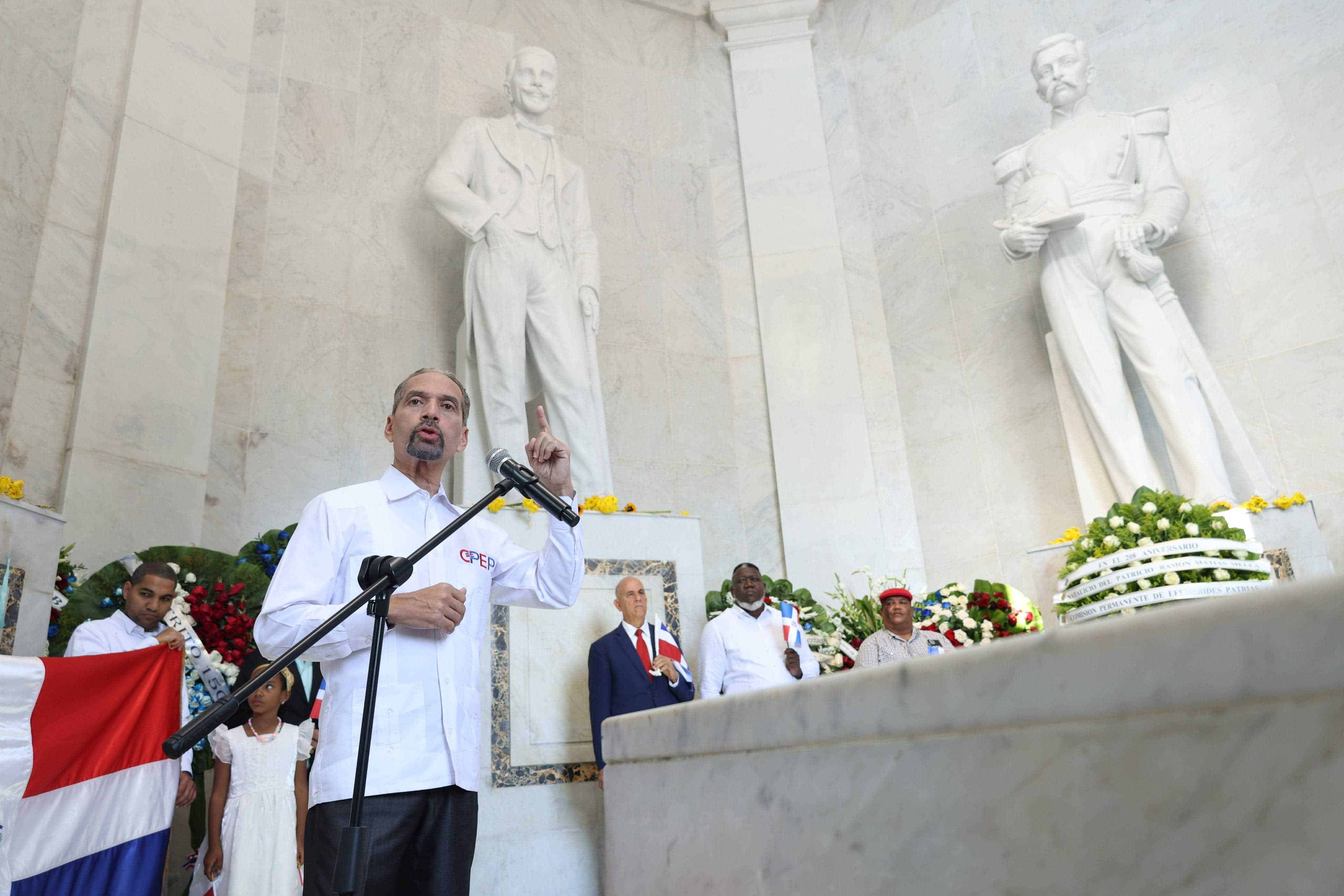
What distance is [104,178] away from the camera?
7418 mm

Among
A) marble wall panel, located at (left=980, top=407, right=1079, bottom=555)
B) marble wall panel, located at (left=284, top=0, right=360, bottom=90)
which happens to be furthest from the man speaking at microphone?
marble wall panel, located at (left=284, top=0, right=360, bottom=90)

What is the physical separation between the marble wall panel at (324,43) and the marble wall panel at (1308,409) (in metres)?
8.28

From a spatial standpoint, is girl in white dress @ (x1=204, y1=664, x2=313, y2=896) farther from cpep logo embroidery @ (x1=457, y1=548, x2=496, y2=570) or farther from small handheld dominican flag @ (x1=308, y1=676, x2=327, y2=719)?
cpep logo embroidery @ (x1=457, y1=548, x2=496, y2=570)

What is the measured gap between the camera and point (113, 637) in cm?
491

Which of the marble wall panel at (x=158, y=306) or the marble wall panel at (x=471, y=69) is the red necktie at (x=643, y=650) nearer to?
the marble wall panel at (x=158, y=306)

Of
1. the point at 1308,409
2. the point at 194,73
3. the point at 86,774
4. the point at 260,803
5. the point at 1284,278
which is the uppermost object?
the point at 194,73

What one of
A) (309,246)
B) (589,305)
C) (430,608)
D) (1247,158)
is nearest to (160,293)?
(309,246)

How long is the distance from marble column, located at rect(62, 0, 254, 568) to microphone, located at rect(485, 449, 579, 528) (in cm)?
508

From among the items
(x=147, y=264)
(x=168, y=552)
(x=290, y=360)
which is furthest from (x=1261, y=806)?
(x=290, y=360)

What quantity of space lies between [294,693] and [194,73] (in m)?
5.34

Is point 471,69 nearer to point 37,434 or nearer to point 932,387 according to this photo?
point 932,387

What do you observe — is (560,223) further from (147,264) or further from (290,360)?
(147,264)

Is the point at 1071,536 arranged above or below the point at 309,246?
below

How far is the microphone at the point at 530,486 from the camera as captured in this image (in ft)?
7.82
